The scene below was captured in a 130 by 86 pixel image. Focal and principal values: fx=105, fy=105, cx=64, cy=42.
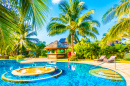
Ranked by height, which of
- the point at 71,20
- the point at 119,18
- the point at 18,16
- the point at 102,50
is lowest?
the point at 102,50

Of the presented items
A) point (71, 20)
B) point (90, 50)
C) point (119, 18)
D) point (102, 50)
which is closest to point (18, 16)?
point (119, 18)

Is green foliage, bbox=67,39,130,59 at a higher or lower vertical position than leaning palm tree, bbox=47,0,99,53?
lower

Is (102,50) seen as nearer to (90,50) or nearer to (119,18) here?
(90,50)

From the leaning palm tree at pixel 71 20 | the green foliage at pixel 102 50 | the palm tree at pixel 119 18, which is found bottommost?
the green foliage at pixel 102 50

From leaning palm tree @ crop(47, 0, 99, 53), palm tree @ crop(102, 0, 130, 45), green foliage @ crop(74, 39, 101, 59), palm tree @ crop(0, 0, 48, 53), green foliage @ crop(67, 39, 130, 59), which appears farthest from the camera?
green foliage @ crop(74, 39, 101, 59)

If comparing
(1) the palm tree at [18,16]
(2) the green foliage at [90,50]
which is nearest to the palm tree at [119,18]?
(1) the palm tree at [18,16]

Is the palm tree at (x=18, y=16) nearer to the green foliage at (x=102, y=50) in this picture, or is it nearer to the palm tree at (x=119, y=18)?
the palm tree at (x=119, y=18)

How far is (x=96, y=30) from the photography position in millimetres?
14609

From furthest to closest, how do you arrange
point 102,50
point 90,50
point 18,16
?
point 90,50 → point 102,50 → point 18,16

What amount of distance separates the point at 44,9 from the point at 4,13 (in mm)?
430

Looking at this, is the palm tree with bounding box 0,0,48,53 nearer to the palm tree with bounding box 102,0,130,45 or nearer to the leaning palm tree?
the palm tree with bounding box 102,0,130,45

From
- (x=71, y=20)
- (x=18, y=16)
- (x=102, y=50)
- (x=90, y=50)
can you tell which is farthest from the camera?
(x=90, y=50)

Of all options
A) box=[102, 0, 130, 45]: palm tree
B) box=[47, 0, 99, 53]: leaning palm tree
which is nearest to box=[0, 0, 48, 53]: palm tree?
box=[102, 0, 130, 45]: palm tree

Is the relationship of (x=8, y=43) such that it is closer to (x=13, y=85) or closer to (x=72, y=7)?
(x=13, y=85)
